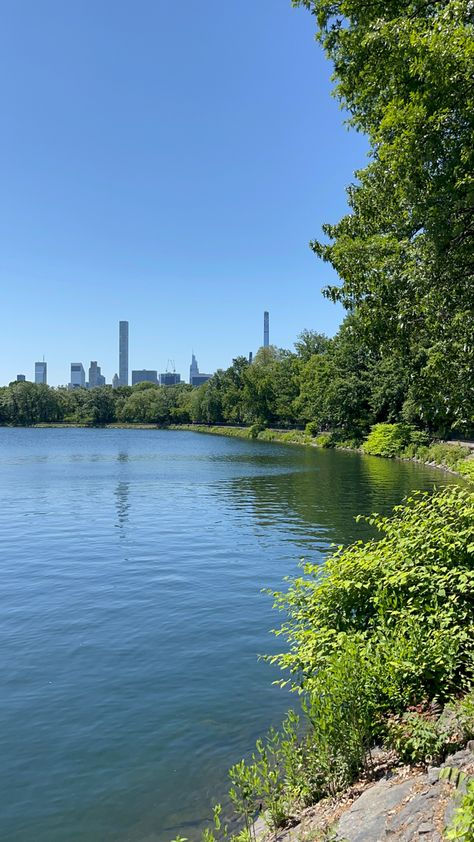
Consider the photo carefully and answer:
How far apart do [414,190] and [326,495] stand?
27756mm

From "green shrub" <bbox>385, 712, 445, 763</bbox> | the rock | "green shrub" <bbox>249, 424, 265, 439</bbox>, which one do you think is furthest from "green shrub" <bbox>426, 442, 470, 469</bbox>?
"green shrub" <bbox>249, 424, 265, 439</bbox>

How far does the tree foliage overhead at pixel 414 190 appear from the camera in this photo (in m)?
8.95

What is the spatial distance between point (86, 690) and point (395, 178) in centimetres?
1065

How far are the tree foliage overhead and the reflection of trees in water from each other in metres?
9.68

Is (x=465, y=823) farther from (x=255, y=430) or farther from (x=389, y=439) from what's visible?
(x=255, y=430)

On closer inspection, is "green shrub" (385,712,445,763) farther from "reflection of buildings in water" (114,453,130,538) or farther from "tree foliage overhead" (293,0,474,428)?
"reflection of buildings in water" (114,453,130,538)

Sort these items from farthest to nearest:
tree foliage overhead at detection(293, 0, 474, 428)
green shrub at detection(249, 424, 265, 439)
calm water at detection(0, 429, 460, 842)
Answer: green shrub at detection(249, 424, 265, 439) → tree foliage overhead at detection(293, 0, 474, 428) → calm water at detection(0, 429, 460, 842)

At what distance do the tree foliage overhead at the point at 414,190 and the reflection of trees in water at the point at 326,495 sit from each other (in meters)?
9.68

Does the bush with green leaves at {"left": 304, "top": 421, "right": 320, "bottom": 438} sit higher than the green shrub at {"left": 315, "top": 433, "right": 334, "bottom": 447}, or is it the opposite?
the bush with green leaves at {"left": 304, "top": 421, "right": 320, "bottom": 438}

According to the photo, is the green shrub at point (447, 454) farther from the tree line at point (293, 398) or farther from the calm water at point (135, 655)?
the calm water at point (135, 655)

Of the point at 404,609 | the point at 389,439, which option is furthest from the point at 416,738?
the point at 389,439

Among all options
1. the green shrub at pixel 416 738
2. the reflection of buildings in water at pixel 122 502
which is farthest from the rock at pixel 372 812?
the reflection of buildings in water at pixel 122 502

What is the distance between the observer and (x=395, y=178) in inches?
426

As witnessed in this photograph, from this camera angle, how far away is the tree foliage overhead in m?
8.95
